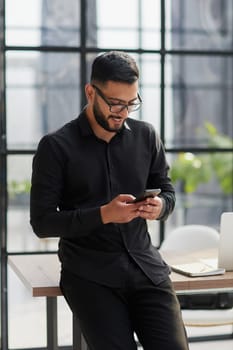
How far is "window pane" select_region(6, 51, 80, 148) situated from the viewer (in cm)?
462

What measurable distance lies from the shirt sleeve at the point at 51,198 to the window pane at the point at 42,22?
1.72 metres

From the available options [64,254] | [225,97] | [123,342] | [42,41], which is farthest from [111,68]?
[225,97]

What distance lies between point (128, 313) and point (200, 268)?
61 centimetres

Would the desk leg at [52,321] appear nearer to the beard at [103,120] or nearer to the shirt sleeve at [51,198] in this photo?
the shirt sleeve at [51,198]

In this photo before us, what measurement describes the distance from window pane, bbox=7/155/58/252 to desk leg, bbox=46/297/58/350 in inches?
51.1

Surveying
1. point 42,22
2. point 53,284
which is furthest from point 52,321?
point 42,22

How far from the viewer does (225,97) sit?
29.4 feet

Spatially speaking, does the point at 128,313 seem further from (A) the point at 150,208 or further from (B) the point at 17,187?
(B) the point at 17,187

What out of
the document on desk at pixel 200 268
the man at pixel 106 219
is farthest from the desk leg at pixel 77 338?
the document on desk at pixel 200 268

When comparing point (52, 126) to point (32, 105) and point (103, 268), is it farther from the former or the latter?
point (103, 268)

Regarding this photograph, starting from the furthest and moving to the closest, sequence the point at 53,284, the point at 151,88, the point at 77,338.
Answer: the point at 151,88 → the point at 77,338 → the point at 53,284

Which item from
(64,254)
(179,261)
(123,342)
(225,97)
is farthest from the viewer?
(225,97)

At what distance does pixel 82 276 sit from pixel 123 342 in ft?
0.98

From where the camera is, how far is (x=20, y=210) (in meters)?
4.84
